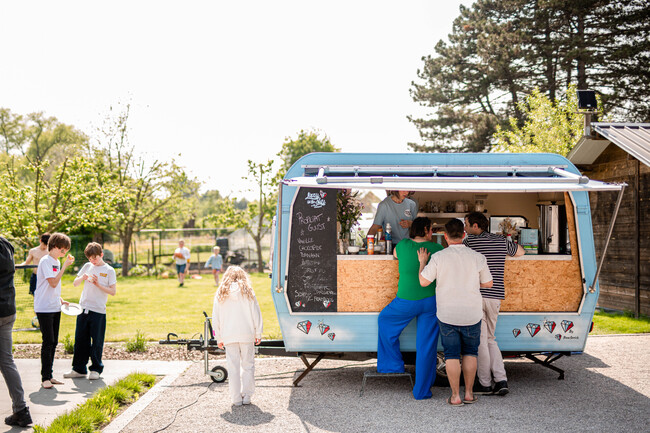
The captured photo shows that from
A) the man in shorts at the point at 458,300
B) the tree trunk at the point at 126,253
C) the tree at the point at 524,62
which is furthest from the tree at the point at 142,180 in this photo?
the man in shorts at the point at 458,300

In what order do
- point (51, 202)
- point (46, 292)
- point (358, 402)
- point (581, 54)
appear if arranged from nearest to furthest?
point (358, 402) < point (46, 292) < point (51, 202) < point (581, 54)

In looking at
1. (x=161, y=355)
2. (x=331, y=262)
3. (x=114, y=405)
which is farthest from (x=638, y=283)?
(x=114, y=405)

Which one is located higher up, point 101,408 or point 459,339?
point 459,339

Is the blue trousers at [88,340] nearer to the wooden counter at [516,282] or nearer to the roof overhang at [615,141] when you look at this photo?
the wooden counter at [516,282]

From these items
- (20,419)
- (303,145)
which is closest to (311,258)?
(20,419)

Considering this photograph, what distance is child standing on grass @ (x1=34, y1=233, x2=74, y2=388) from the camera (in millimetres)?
6684

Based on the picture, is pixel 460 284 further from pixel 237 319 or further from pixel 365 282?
pixel 237 319

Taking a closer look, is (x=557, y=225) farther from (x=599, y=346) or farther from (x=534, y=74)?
(x=534, y=74)

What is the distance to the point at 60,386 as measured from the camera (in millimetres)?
6805

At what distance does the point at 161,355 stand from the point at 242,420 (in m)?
3.47

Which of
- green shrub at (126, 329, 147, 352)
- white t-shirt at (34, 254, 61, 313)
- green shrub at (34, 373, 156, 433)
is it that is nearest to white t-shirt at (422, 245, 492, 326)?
green shrub at (34, 373, 156, 433)

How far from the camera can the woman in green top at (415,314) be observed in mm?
6242

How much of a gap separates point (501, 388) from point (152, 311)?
9.89 m

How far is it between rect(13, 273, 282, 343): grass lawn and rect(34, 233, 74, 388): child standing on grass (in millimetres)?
2829
